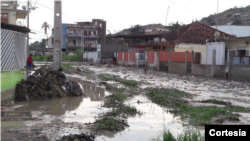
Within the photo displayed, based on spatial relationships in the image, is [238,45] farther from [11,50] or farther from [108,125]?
[108,125]

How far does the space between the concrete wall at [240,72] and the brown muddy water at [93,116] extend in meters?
8.96

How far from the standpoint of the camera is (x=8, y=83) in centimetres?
1049

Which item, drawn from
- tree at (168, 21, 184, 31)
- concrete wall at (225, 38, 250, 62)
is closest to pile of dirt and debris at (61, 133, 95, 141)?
concrete wall at (225, 38, 250, 62)

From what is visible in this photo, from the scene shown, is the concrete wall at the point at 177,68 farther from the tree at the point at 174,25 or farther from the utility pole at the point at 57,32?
the tree at the point at 174,25

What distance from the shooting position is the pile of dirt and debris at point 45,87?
11.3 metres

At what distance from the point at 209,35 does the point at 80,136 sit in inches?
1310

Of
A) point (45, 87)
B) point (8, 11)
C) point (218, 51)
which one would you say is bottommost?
point (45, 87)

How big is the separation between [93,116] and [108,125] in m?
1.77

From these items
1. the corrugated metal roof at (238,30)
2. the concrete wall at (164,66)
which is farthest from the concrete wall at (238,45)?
the corrugated metal roof at (238,30)

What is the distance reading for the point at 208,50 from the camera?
1035 inches

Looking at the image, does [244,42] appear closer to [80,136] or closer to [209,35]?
[209,35]

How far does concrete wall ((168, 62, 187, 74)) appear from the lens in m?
25.2

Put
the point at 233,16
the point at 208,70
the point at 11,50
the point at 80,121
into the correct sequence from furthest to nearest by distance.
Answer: the point at 233,16
the point at 208,70
the point at 11,50
the point at 80,121

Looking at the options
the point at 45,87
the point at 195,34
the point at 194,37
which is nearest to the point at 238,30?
the point at 195,34
